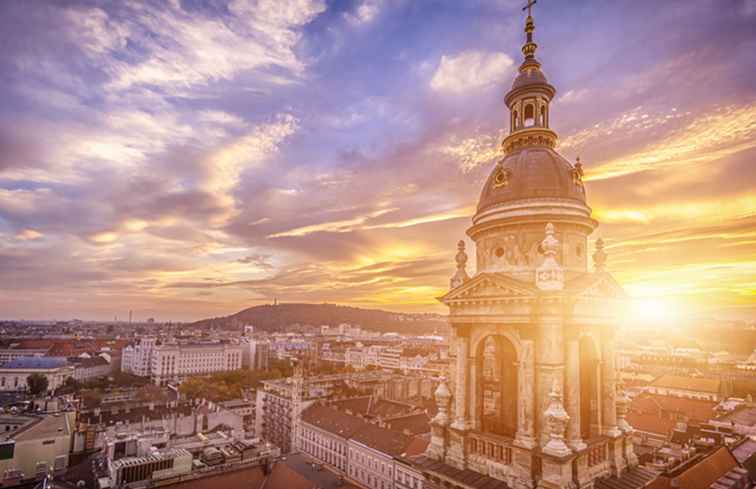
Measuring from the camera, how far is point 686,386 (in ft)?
291

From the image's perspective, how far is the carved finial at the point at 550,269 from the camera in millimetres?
13570

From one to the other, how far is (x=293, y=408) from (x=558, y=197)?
68296mm

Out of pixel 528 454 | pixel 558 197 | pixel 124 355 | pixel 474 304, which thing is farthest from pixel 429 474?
pixel 124 355

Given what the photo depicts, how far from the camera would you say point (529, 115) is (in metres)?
16.3

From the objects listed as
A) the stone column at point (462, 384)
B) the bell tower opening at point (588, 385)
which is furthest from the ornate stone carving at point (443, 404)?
the bell tower opening at point (588, 385)

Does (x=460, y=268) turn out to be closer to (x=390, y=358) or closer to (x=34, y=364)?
(x=34, y=364)

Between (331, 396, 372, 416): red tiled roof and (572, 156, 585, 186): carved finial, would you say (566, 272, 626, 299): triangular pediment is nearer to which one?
(572, 156, 585, 186): carved finial

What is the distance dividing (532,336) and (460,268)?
13.0 ft

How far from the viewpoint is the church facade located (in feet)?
44.6

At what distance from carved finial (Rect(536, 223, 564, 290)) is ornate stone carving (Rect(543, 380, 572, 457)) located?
9.80ft

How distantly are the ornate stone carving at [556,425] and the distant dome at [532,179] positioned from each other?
6.05 meters

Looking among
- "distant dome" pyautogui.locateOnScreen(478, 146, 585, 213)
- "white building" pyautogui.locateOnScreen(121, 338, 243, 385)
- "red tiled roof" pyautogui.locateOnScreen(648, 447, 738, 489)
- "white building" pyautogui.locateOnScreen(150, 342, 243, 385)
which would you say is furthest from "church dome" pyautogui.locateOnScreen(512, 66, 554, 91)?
"white building" pyautogui.locateOnScreen(121, 338, 243, 385)

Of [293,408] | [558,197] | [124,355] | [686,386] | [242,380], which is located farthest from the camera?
[124,355]

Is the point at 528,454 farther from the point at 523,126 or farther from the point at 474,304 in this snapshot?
the point at 523,126
